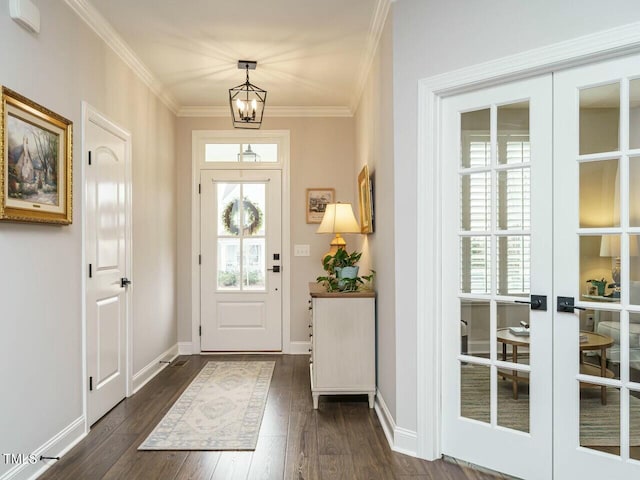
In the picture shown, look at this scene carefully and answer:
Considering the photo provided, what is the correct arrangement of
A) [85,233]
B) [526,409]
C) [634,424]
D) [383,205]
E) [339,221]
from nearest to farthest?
[634,424]
[526,409]
[85,233]
[383,205]
[339,221]

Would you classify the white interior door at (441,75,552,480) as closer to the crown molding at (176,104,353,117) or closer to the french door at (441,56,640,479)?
the french door at (441,56,640,479)

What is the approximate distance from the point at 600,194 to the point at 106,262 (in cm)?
308

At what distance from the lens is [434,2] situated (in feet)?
8.23

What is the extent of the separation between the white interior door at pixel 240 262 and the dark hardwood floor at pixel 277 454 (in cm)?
162

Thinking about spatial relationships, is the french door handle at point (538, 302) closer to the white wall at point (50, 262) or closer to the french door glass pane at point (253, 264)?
the white wall at point (50, 262)

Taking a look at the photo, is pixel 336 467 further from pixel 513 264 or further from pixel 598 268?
pixel 598 268

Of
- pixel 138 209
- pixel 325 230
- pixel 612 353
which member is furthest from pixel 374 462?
pixel 138 209

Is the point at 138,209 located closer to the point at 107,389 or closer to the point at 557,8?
the point at 107,389

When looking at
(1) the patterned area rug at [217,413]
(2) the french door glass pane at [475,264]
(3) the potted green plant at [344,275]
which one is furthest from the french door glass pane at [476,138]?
(1) the patterned area rug at [217,413]

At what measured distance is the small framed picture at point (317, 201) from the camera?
16.8 feet

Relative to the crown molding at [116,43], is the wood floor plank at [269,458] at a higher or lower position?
lower

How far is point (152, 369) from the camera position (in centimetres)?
418

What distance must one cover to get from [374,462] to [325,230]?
5.88 feet

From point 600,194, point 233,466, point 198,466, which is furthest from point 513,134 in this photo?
point 198,466
